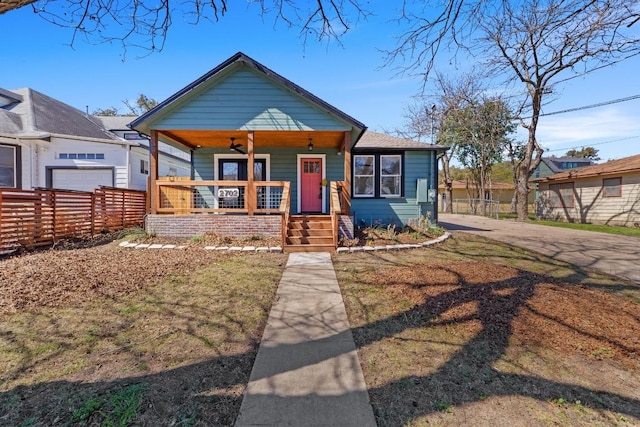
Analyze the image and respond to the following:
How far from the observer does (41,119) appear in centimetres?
1468

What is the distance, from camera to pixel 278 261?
22.9 ft

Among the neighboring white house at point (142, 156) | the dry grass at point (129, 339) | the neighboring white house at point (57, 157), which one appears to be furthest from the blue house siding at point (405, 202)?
the neighboring white house at point (57, 157)

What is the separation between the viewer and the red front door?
12047 millimetres

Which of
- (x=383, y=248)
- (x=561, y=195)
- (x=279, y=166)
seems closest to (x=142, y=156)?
(x=279, y=166)

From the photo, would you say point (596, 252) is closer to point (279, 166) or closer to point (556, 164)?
point (279, 166)

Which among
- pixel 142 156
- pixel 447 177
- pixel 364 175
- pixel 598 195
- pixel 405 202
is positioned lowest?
pixel 405 202

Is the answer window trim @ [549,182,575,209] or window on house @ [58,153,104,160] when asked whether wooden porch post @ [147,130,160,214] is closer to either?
window on house @ [58,153,104,160]

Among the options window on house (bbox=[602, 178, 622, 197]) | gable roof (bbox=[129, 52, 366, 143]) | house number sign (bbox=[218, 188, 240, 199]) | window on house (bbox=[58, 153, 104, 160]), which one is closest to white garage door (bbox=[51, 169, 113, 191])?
window on house (bbox=[58, 153, 104, 160])

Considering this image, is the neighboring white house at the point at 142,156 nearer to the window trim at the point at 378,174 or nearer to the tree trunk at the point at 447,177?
the window trim at the point at 378,174

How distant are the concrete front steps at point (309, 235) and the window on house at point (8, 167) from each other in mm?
12511

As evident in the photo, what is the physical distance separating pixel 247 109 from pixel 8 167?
11.3m

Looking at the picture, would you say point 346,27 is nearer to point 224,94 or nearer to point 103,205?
point 224,94

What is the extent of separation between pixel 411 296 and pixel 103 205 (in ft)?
34.3

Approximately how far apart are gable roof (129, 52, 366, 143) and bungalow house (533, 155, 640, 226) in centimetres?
1710
